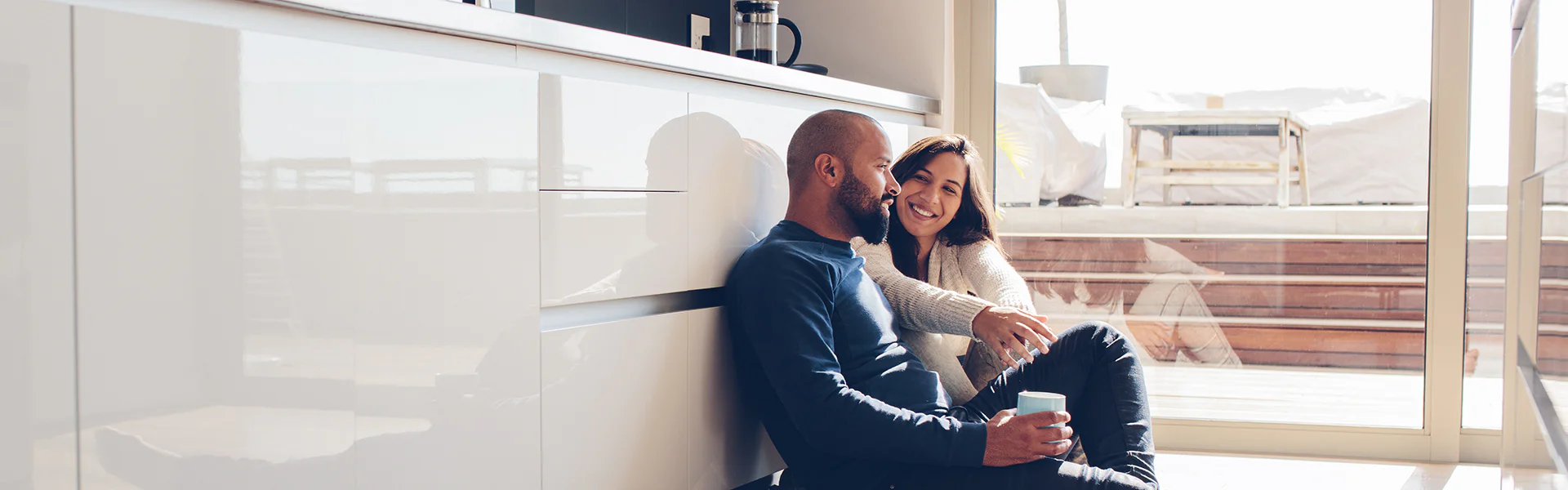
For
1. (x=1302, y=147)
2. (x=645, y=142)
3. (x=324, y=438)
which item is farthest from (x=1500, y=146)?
(x=324, y=438)

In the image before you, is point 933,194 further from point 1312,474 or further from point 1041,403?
point 1312,474

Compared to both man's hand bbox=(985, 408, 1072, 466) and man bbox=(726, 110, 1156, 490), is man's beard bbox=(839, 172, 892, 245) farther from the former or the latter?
man's hand bbox=(985, 408, 1072, 466)

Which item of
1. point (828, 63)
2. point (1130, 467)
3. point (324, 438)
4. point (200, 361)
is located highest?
point (828, 63)

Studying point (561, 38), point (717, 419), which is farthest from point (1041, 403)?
point (561, 38)

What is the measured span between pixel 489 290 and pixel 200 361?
0.43 metres

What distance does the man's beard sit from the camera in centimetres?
220

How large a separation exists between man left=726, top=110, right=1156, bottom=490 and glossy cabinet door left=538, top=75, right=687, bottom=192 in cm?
27

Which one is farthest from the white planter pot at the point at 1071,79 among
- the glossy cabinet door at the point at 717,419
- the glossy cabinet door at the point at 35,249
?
the glossy cabinet door at the point at 35,249

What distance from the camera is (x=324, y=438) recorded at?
54.6 inches

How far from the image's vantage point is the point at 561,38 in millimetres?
1725

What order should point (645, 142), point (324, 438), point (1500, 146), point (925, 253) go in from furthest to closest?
point (1500, 146)
point (925, 253)
point (645, 142)
point (324, 438)

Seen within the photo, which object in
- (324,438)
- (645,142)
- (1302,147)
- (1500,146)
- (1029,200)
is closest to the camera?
(324,438)

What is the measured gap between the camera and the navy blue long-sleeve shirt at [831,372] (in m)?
1.88

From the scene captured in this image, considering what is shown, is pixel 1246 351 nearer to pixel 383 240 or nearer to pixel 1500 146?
pixel 1500 146
